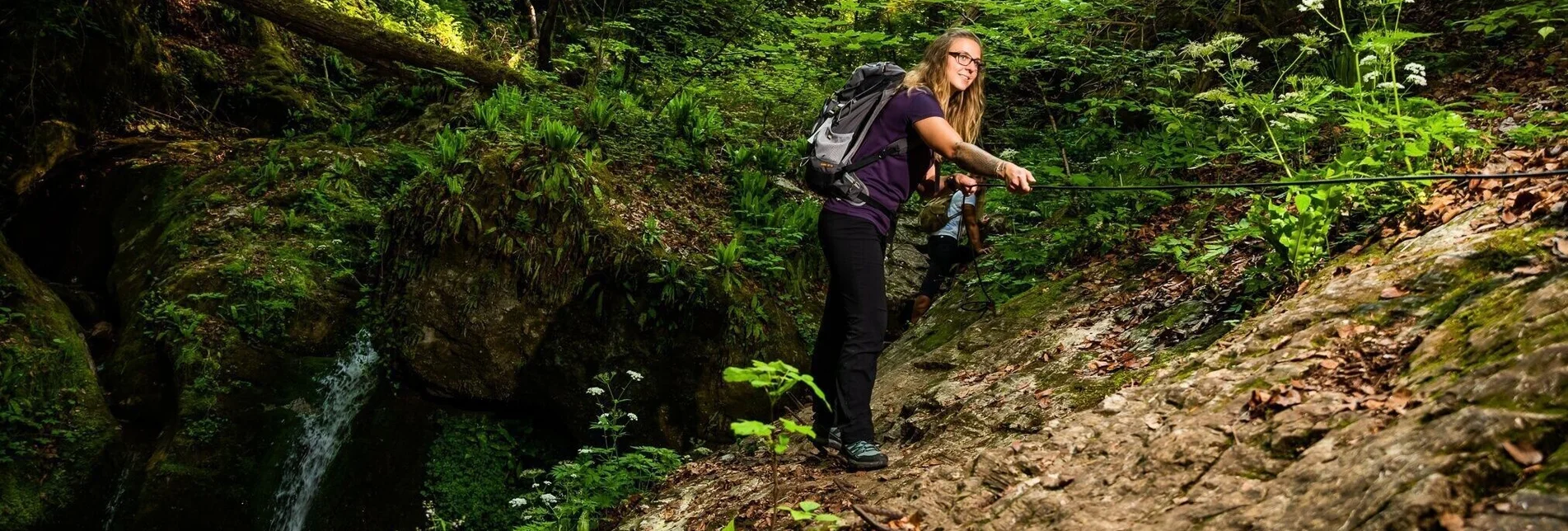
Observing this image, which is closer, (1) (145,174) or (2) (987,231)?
(2) (987,231)

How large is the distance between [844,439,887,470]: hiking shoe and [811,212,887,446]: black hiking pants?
1.2 inches

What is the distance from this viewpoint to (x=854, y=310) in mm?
3645

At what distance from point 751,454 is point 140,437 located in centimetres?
548

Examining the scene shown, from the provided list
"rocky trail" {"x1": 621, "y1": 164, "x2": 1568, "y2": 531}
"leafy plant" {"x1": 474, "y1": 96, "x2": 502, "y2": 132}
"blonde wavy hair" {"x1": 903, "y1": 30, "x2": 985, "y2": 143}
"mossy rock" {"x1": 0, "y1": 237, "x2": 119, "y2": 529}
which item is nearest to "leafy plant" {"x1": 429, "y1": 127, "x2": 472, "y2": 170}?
"leafy plant" {"x1": 474, "y1": 96, "x2": 502, "y2": 132}

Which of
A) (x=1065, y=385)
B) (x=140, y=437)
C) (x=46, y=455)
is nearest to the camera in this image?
(x=1065, y=385)

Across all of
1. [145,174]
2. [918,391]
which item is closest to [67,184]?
[145,174]

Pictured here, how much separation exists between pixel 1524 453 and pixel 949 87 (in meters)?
2.35

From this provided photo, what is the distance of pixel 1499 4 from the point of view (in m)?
6.67

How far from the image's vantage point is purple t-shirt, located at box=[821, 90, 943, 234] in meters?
3.57

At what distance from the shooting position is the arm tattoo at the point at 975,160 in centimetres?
335

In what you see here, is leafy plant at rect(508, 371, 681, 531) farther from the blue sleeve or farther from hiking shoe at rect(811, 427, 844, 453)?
the blue sleeve

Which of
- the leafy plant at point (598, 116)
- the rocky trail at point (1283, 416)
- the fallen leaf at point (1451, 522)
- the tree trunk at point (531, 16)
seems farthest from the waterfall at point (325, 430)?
the tree trunk at point (531, 16)

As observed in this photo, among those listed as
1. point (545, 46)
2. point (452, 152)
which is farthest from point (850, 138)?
point (545, 46)

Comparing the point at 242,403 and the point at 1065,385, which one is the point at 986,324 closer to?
the point at 1065,385
